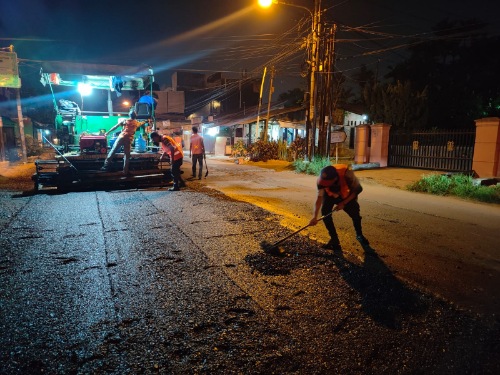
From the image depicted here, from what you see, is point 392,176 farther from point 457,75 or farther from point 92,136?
point 457,75

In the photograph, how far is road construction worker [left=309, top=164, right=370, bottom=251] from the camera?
437 centimetres

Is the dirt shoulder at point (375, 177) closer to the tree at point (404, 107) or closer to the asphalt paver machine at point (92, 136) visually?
the asphalt paver machine at point (92, 136)

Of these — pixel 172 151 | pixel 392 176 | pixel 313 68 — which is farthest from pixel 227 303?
pixel 313 68

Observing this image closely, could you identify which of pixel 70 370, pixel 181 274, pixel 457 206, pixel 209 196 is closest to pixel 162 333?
pixel 70 370

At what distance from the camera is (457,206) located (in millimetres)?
8008

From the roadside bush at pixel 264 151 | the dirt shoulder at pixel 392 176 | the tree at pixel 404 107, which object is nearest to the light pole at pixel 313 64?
the dirt shoulder at pixel 392 176

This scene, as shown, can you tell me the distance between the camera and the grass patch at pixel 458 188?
28.1ft

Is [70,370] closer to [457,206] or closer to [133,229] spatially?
[133,229]

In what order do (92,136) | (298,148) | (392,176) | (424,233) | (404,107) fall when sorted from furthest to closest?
1. (404,107)
2. (298,148)
3. (392,176)
4. (92,136)
5. (424,233)

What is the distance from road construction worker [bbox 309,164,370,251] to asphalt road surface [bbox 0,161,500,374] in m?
0.36

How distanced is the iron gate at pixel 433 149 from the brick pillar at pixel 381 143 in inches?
10.4

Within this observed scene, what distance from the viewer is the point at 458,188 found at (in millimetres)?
9258

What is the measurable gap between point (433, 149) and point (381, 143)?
216 centimetres

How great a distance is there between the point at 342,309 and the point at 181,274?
175cm
